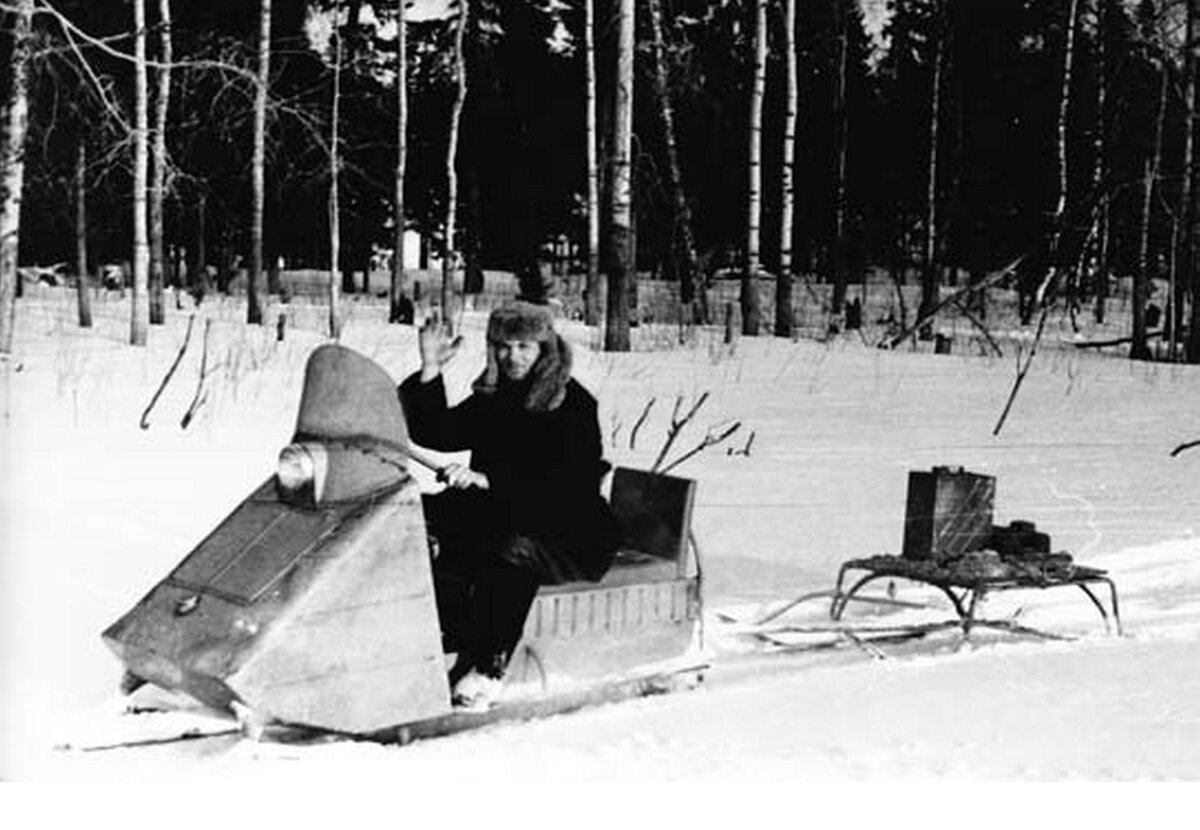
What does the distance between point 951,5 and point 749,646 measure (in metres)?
8.36

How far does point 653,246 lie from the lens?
34.6ft

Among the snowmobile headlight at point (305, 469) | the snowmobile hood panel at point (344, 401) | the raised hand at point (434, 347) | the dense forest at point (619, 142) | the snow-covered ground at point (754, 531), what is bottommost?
the snow-covered ground at point (754, 531)

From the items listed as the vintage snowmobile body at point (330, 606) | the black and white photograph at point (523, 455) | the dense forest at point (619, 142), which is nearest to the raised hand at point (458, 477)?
the black and white photograph at point (523, 455)

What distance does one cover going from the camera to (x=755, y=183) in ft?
34.6

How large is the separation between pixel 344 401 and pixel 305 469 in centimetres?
19

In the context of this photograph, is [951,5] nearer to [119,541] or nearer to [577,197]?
[577,197]

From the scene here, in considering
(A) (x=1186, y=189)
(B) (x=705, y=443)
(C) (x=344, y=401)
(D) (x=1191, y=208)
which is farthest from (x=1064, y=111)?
(C) (x=344, y=401)

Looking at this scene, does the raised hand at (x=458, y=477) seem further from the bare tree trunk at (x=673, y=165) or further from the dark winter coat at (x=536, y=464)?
the bare tree trunk at (x=673, y=165)

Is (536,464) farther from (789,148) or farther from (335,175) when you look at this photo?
(789,148)

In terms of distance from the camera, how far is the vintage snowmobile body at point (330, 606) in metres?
3.19

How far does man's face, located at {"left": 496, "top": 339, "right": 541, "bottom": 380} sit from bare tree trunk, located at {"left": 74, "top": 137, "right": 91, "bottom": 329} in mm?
2222

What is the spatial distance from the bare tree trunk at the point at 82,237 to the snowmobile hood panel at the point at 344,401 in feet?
7.45

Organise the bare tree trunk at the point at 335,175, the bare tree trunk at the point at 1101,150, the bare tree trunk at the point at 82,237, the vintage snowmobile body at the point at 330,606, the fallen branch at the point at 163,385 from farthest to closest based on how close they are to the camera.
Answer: the bare tree trunk at the point at 1101,150, the bare tree trunk at the point at 335,175, the bare tree trunk at the point at 82,237, the fallen branch at the point at 163,385, the vintage snowmobile body at the point at 330,606

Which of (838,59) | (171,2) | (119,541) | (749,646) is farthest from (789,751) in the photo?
(838,59)
